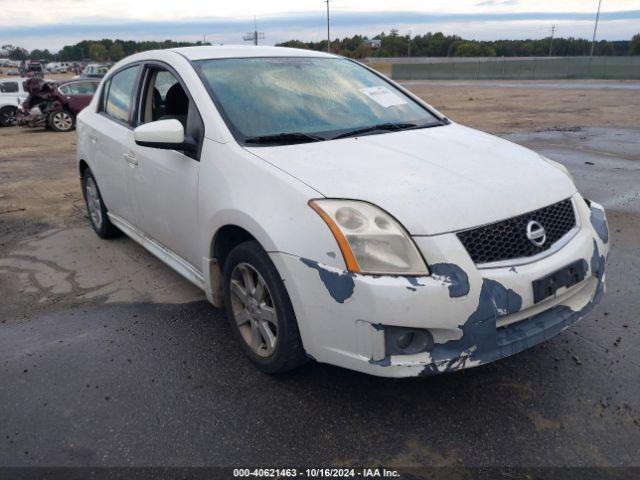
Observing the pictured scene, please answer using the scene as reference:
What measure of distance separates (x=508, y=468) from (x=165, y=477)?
1398 mm

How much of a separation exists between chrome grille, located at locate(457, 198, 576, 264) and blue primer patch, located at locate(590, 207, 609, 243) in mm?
332

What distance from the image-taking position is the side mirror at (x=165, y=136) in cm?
321

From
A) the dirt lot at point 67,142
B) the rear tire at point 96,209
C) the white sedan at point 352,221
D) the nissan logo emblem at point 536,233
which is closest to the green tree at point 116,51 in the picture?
the dirt lot at point 67,142

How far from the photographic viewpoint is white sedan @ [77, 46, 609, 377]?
2.37 meters

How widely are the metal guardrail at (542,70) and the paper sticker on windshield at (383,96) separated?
135 ft

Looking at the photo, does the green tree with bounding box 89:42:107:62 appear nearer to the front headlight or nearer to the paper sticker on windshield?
the paper sticker on windshield

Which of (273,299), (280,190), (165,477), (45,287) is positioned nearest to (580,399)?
(273,299)

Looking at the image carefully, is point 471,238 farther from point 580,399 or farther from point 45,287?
point 45,287

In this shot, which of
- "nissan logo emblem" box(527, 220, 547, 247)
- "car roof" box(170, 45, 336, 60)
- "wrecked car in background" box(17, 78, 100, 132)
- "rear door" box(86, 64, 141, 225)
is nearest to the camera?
"nissan logo emblem" box(527, 220, 547, 247)

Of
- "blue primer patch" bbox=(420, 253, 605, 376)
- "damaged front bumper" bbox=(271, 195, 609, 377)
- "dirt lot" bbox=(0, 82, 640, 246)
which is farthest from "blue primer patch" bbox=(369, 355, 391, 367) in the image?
"dirt lot" bbox=(0, 82, 640, 246)

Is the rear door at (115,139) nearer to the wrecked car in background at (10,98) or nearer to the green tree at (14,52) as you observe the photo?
the wrecked car in background at (10,98)

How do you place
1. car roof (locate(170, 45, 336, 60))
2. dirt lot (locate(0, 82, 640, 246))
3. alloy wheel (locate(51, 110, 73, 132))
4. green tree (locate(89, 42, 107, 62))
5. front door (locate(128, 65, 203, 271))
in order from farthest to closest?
1. green tree (locate(89, 42, 107, 62))
2. alloy wheel (locate(51, 110, 73, 132))
3. dirt lot (locate(0, 82, 640, 246))
4. car roof (locate(170, 45, 336, 60))
5. front door (locate(128, 65, 203, 271))

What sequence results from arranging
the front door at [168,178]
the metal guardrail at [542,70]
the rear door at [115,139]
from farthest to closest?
the metal guardrail at [542,70] → the rear door at [115,139] → the front door at [168,178]

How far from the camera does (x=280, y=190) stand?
2.62 meters
